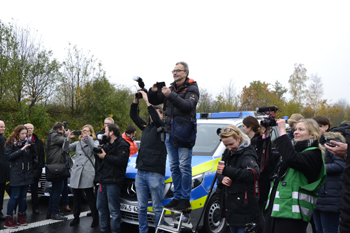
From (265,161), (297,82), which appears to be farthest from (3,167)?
(297,82)

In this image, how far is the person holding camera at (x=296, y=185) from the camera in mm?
2902

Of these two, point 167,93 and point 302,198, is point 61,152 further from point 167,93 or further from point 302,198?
point 302,198

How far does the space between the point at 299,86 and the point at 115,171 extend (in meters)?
48.0

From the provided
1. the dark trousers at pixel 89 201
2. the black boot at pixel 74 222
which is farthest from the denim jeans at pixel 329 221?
the black boot at pixel 74 222

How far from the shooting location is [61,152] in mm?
6598

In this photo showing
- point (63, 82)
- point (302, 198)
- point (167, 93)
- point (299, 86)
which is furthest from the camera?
point (299, 86)

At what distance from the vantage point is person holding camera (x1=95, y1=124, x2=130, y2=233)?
5.00 meters

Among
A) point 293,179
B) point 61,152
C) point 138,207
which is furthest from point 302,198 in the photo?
point 61,152

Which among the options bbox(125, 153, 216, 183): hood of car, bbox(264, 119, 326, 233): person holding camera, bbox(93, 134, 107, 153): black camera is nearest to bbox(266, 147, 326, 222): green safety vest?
bbox(264, 119, 326, 233): person holding camera

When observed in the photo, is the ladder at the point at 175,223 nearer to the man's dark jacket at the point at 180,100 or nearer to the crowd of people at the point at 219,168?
the crowd of people at the point at 219,168

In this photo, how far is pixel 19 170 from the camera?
5.89m

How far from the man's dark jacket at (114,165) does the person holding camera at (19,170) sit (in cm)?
172

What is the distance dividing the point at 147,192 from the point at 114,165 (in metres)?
0.83

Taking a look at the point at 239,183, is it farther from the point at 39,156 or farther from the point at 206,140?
the point at 39,156
